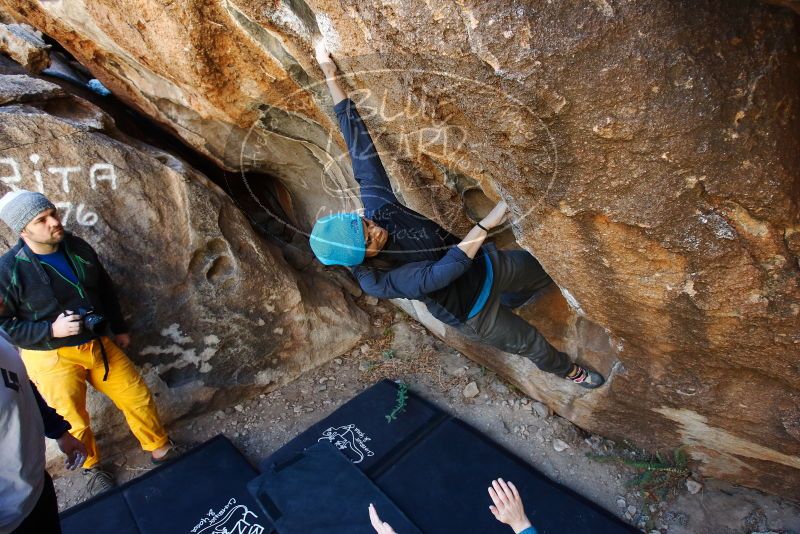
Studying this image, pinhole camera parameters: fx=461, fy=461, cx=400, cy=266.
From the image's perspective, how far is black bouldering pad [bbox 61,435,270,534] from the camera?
2.98m

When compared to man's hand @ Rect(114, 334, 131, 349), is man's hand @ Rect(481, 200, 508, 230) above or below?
above

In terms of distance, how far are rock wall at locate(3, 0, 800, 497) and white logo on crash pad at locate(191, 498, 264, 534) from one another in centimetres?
227

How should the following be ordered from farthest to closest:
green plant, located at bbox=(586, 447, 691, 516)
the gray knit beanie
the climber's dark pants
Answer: green plant, located at bbox=(586, 447, 691, 516) → the climber's dark pants → the gray knit beanie

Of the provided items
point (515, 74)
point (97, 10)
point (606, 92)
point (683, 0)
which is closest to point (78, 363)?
point (97, 10)

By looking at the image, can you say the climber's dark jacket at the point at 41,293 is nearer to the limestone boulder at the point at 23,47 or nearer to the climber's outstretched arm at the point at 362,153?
the climber's outstretched arm at the point at 362,153

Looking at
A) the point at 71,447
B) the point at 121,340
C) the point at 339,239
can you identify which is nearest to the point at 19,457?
the point at 71,447

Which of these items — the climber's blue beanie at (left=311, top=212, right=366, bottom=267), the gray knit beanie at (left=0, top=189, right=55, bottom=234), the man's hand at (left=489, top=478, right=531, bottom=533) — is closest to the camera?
the man's hand at (left=489, top=478, right=531, bottom=533)

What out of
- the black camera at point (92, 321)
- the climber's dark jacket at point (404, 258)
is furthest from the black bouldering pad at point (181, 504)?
the climber's dark jacket at point (404, 258)

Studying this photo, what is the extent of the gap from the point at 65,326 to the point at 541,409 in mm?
3246

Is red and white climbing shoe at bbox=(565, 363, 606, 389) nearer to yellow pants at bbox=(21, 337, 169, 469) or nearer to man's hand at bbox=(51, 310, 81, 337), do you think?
yellow pants at bbox=(21, 337, 169, 469)

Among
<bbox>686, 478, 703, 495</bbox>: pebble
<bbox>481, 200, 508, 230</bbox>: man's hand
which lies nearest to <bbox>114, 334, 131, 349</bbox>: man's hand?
<bbox>481, 200, 508, 230</bbox>: man's hand

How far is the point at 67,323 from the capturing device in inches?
103

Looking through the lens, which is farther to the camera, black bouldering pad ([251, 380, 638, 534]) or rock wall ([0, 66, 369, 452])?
rock wall ([0, 66, 369, 452])

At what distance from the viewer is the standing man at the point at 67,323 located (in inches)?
102
